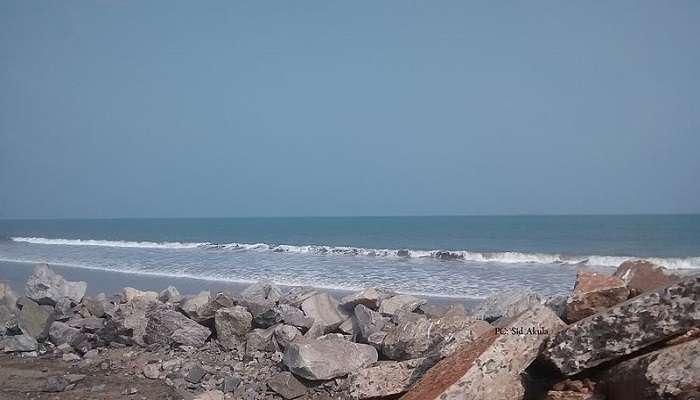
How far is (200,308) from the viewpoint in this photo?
857 centimetres

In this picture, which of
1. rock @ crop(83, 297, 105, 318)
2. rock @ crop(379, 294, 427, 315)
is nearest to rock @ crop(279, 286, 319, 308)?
rock @ crop(379, 294, 427, 315)

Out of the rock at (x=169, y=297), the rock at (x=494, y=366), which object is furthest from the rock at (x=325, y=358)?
the rock at (x=169, y=297)

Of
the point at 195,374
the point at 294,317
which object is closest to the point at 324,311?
the point at 294,317

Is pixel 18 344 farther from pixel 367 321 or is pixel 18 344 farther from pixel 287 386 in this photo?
pixel 367 321

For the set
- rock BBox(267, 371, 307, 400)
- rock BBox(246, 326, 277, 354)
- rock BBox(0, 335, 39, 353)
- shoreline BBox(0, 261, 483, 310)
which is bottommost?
shoreline BBox(0, 261, 483, 310)

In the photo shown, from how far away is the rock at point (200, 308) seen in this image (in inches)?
331

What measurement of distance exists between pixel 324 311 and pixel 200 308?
2.03 m

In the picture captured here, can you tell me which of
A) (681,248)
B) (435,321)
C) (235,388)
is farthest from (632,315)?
→ (681,248)

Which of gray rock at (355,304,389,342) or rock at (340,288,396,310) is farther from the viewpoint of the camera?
rock at (340,288,396,310)

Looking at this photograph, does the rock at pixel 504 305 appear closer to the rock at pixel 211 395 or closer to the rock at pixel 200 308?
the rock at pixel 211 395

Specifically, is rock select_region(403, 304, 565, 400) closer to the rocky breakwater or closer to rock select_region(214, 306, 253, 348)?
the rocky breakwater

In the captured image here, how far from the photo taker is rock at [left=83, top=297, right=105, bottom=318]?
9479mm

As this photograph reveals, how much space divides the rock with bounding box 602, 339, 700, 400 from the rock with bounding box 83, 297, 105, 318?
867 centimetres

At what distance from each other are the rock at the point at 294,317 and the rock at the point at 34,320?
4160mm
